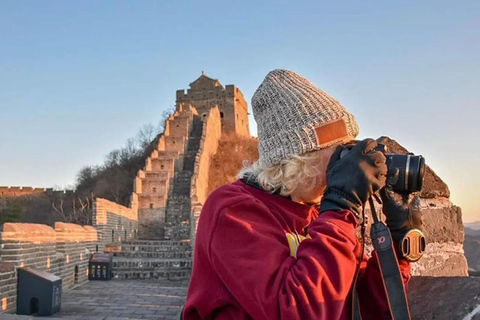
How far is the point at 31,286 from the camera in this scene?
6336mm

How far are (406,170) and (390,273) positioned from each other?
0.94 ft

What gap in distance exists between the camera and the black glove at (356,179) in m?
1.11

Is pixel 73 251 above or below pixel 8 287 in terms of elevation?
above

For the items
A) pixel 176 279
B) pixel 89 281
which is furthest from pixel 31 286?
pixel 176 279

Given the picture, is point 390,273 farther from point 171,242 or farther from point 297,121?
point 171,242

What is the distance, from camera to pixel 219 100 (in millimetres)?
41969

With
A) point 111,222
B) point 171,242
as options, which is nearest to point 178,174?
point 171,242

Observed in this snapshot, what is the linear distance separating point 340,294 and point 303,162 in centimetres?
41

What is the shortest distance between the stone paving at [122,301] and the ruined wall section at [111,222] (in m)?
2.56

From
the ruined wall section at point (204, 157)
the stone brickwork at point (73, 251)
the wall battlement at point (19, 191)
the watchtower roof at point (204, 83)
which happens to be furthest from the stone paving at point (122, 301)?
the watchtower roof at point (204, 83)

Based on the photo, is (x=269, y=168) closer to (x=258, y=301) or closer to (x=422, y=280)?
(x=258, y=301)

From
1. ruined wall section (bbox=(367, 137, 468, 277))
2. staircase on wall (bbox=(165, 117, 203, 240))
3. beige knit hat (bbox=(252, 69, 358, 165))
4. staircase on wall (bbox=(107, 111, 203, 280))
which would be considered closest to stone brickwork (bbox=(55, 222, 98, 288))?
staircase on wall (bbox=(107, 111, 203, 280))

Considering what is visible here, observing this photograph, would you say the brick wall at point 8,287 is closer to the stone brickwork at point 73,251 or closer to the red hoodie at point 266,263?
the stone brickwork at point 73,251

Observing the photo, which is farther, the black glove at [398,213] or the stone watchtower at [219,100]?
the stone watchtower at [219,100]
